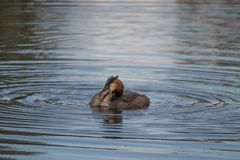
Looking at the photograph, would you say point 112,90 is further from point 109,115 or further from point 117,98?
point 109,115

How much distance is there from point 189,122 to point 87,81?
4.44 m

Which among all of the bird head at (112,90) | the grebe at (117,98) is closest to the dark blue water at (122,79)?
the grebe at (117,98)

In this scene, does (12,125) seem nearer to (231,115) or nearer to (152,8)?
(231,115)

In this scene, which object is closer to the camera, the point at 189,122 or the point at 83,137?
the point at 83,137

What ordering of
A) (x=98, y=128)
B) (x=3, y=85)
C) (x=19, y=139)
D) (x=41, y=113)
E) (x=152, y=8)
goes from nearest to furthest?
(x=19, y=139) → (x=98, y=128) → (x=41, y=113) → (x=3, y=85) → (x=152, y=8)

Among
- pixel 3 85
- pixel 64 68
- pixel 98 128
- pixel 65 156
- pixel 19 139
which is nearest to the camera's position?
pixel 65 156

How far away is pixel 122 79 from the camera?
59.2 feet

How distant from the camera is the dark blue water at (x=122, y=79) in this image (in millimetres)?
12164

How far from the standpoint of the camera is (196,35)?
25.6m

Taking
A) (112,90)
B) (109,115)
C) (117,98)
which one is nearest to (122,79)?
(117,98)

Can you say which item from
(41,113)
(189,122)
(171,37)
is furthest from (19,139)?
(171,37)

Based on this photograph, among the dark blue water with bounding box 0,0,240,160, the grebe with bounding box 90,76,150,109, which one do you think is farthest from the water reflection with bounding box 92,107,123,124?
the grebe with bounding box 90,76,150,109

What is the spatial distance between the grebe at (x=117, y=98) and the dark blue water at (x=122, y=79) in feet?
0.58

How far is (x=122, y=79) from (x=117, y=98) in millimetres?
2712
